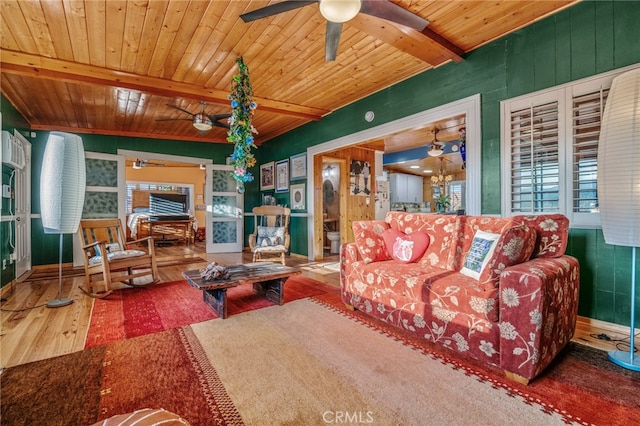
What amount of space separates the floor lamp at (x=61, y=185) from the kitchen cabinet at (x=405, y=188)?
821 cm

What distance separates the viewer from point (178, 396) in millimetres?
1464

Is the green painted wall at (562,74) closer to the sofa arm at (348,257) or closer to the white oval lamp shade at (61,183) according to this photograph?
the sofa arm at (348,257)

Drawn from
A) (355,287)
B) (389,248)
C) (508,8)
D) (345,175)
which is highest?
(508,8)

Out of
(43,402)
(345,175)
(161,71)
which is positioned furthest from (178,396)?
(345,175)

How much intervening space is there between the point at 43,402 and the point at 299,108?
4.57 m

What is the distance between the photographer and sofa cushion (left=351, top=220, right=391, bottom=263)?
8.68ft

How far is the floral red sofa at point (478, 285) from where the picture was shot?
1527 mm

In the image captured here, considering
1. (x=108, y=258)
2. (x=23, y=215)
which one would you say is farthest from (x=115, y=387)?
(x=23, y=215)

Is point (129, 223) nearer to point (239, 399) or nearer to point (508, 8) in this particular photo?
point (239, 399)

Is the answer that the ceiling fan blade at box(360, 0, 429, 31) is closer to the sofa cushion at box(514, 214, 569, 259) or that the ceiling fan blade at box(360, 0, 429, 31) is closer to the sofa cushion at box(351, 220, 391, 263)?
the sofa cushion at box(351, 220, 391, 263)

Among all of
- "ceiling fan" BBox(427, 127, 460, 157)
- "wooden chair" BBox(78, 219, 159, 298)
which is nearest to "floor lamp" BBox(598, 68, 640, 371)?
"ceiling fan" BBox(427, 127, 460, 157)

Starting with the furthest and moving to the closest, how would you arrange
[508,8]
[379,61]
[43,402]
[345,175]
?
[345,175]
[379,61]
[508,8]
[43,402]

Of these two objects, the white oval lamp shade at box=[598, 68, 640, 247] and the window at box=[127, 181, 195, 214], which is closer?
the white oval lamp shade at box=[598, 68, 640, 247]

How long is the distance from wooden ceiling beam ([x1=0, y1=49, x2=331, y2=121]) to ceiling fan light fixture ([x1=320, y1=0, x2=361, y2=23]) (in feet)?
8.74
